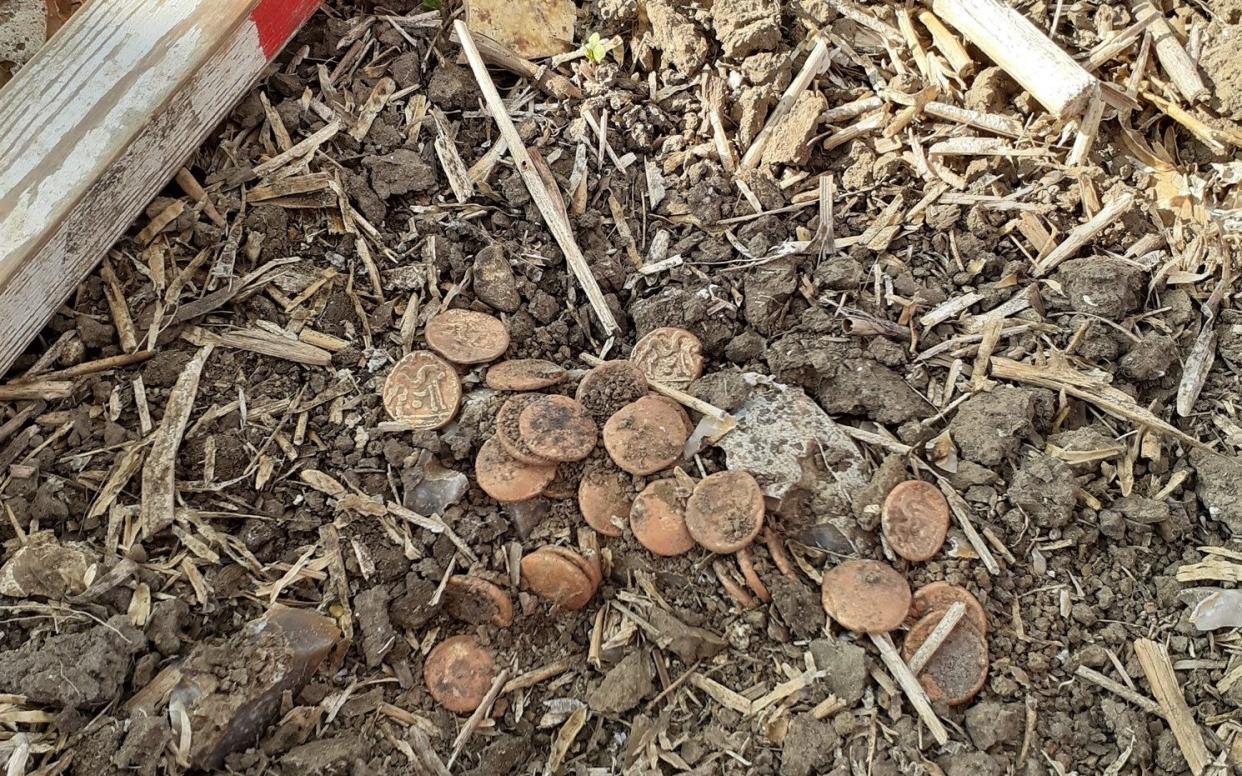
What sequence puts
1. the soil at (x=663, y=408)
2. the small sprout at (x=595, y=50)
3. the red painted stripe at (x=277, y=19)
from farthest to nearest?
the small sprout at (x=595, y=50) → the red painted stripe at (x=277, y=19) → the soil at (x=663, y=408)

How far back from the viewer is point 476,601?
2.26 meters

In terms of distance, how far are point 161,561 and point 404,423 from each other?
2.19 ft

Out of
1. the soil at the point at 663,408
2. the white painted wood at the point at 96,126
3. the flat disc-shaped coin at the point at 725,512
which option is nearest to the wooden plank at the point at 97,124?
the white painted wood at the point at 96,126

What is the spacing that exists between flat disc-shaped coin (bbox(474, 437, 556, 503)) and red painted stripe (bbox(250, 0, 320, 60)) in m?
1.50

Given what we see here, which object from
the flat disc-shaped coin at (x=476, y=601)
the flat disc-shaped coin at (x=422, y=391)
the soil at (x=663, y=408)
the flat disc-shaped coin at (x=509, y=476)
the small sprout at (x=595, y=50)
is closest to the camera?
the soil at (x=663, y=408)

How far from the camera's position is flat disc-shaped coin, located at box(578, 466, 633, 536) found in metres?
2.35

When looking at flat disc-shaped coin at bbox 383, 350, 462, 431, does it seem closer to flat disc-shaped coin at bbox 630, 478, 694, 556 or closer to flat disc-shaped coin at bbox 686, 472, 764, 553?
flat disc-shaped coin at bbox 630, 478, 694, 556

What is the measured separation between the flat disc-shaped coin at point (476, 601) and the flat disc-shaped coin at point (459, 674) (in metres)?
0.06

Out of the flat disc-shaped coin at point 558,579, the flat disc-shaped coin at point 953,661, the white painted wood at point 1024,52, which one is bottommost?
the flat disc-shaped coin at point 953,661

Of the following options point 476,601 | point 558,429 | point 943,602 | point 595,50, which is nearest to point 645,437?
point 558,429

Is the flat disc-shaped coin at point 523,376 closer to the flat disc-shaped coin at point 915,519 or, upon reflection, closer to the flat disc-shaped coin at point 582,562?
the flat disc-shaped coin at point 582,562

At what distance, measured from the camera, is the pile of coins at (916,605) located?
221cm

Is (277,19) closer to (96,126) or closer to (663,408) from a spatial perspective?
(96,126)

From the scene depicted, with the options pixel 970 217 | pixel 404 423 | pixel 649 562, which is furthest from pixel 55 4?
pixel 970 217
